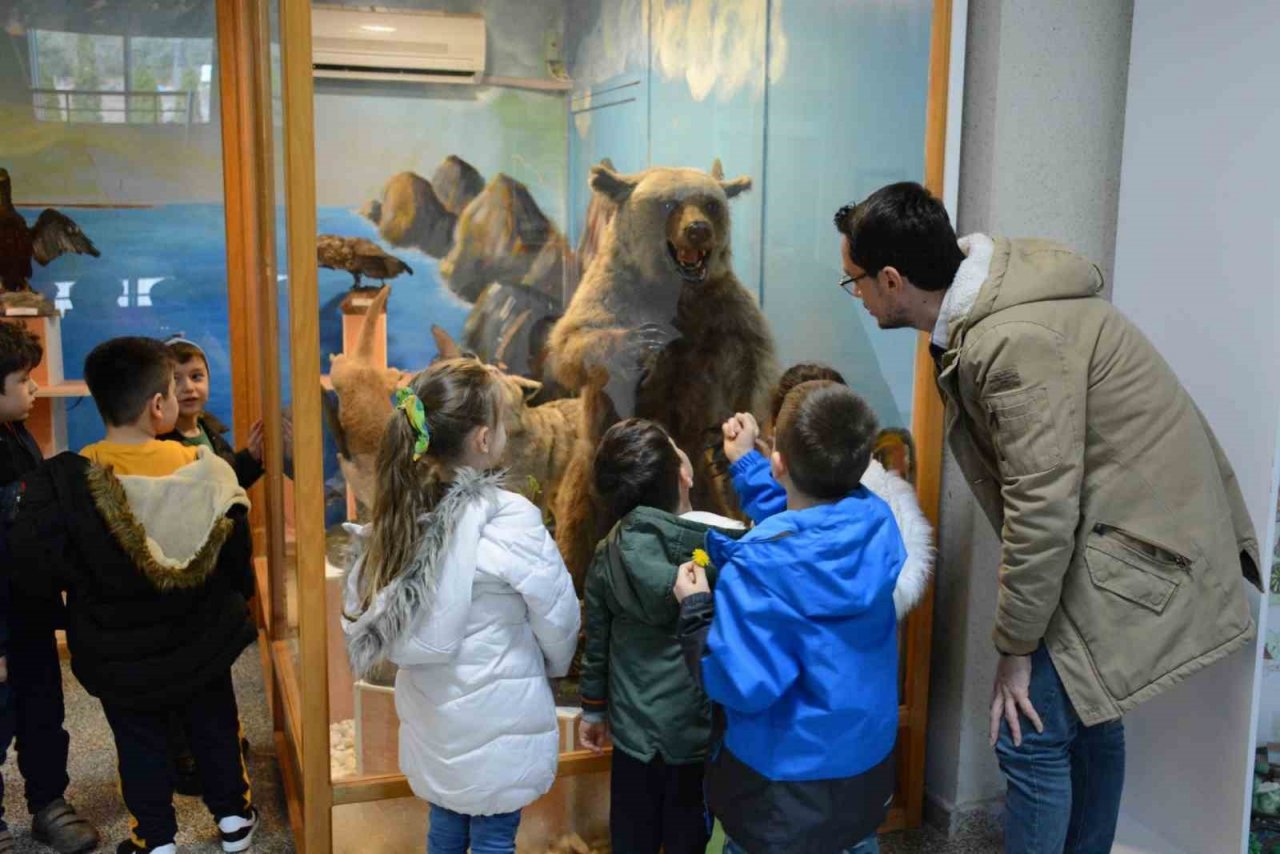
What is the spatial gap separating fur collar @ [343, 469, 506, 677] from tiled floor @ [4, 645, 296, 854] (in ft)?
3.36

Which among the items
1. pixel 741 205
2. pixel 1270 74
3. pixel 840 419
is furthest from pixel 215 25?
pixel 1270 74

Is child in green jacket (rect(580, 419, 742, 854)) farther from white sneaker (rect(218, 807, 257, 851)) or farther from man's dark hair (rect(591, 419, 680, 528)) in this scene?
white sneaker (rect(218, 807, 257, 851))

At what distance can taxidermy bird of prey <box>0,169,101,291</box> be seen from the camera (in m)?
3.69

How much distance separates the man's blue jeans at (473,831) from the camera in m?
2.11

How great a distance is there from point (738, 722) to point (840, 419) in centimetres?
54

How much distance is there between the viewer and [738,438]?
2.26 metres

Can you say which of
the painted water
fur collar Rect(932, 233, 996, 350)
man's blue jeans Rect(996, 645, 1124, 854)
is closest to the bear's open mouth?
fur collar Rect(932, 233, 996, 350)

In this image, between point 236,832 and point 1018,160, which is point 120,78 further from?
point 1018,160

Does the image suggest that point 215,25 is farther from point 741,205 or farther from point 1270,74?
point 1270,74

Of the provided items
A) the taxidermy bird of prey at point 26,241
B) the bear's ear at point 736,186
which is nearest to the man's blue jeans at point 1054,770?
the bear's ear at point 736,186

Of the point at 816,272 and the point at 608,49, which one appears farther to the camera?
the point at 816,272

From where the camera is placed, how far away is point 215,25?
3.79m

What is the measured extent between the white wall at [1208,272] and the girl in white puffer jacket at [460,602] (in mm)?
1322

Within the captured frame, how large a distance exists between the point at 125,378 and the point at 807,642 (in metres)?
1.54
